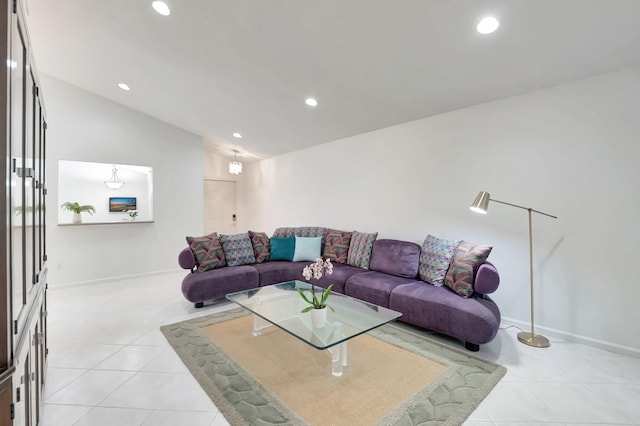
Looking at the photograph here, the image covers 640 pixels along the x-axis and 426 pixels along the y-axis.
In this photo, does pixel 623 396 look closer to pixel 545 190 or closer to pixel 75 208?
pixel 545 190

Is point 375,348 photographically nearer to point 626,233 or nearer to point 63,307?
point 626,233

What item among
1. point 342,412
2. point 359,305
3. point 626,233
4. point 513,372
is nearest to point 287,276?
point 359,305

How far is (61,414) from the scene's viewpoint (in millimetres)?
1764

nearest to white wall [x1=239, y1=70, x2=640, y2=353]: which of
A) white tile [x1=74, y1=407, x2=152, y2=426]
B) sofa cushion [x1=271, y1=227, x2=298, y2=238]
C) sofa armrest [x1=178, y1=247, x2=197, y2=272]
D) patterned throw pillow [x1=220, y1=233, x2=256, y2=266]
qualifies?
sofa cushion [x1=271, y1=227, x2=298, y2=238]

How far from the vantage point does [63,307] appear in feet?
11.9

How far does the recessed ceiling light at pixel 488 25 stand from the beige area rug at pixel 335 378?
2.63 meters

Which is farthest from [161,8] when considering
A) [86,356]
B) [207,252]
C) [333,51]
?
[86,356]

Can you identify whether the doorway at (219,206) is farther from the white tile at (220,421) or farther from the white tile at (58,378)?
the white tile at (220,421)

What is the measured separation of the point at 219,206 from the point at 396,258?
504cm

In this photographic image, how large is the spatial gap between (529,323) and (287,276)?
292 centimetres

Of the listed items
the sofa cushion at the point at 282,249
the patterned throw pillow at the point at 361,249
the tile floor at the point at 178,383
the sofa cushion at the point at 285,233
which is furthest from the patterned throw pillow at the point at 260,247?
the tile floor at the point at 178,383

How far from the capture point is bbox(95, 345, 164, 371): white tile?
2.28 meters

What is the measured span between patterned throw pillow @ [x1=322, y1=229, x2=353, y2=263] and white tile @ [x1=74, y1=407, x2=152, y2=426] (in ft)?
9.50

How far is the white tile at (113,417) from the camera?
1693 millimetres
